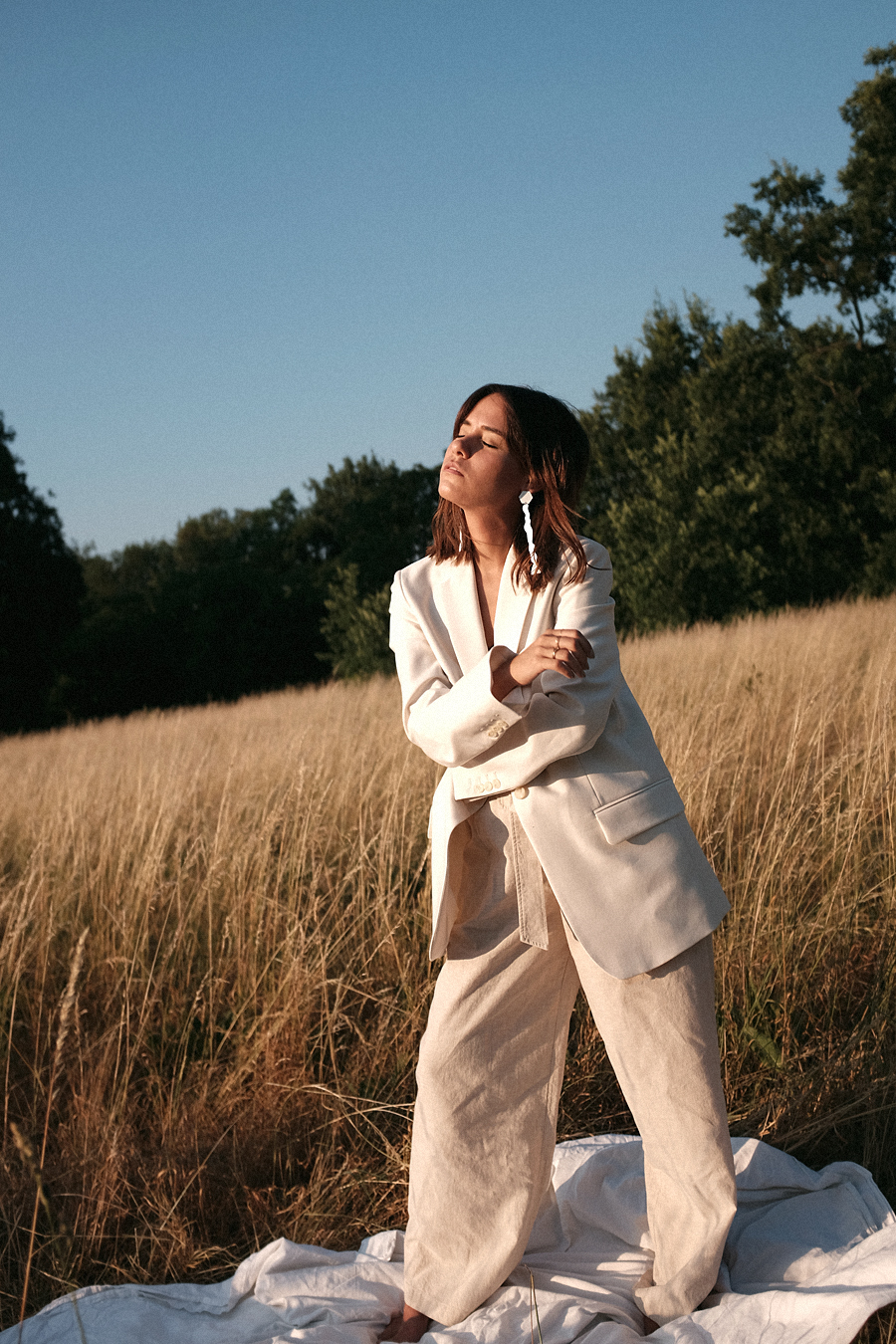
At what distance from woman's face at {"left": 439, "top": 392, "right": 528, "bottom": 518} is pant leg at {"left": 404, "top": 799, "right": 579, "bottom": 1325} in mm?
640

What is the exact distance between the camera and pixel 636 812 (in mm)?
1805

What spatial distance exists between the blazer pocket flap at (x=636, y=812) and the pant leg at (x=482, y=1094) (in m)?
0.24

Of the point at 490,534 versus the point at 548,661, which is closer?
the point at 548,661

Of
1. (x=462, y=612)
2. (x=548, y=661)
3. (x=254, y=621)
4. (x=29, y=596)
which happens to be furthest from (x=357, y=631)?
(x=548, y=661)

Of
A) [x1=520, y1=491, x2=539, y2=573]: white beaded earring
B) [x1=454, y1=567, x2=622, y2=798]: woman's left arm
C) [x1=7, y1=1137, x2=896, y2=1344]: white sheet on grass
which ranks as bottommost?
[x1=7, y1=1137, x2=896, y2=1344]: white sheet on grass

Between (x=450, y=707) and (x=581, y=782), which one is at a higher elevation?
(x=450, y=707)

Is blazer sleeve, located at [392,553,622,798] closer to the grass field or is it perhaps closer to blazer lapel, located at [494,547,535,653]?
blazer lapel, located at [494,547,535,653]

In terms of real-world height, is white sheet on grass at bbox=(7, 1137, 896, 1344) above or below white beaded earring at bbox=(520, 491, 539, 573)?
below

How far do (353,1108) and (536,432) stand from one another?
2082 millimetres

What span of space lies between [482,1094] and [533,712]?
83 cm

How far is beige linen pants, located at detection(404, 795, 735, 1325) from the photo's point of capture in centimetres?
187

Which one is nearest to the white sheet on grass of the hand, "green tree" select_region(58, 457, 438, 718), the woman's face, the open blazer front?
the open blazer front

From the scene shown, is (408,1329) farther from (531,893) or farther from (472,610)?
(472,610)

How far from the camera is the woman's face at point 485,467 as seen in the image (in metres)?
1.89
